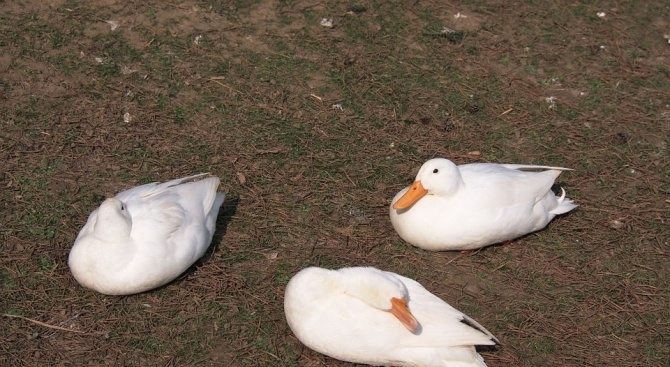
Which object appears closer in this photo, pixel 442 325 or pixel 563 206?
pixel 442 325

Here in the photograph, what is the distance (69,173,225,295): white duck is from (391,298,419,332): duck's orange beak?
1428 mm

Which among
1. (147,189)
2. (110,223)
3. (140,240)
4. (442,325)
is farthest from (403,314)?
(147,189)

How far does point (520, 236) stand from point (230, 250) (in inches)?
87.3

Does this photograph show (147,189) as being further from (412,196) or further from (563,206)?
(563,206)

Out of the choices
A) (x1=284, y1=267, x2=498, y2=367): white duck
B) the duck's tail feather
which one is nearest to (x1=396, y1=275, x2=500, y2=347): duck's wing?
(x1=284, y1=267, x2=498, y2=367): white duck

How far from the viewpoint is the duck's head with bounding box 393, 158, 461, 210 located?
5.43 metres

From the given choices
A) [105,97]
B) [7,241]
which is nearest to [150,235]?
[7,241]

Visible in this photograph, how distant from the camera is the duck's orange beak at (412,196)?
5500 millimetres

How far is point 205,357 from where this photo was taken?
4.76 meters

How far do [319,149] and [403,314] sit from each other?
7.37ft

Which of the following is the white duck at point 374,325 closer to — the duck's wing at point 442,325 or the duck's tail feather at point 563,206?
the duck's wing at point 442,325

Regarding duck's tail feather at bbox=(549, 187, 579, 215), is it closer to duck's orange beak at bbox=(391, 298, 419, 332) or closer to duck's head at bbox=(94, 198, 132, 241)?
duck's orange beak at bbox=(391, 298, 419, 332)

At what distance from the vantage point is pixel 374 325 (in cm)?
463

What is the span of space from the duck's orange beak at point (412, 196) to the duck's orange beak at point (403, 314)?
1.03 meters
